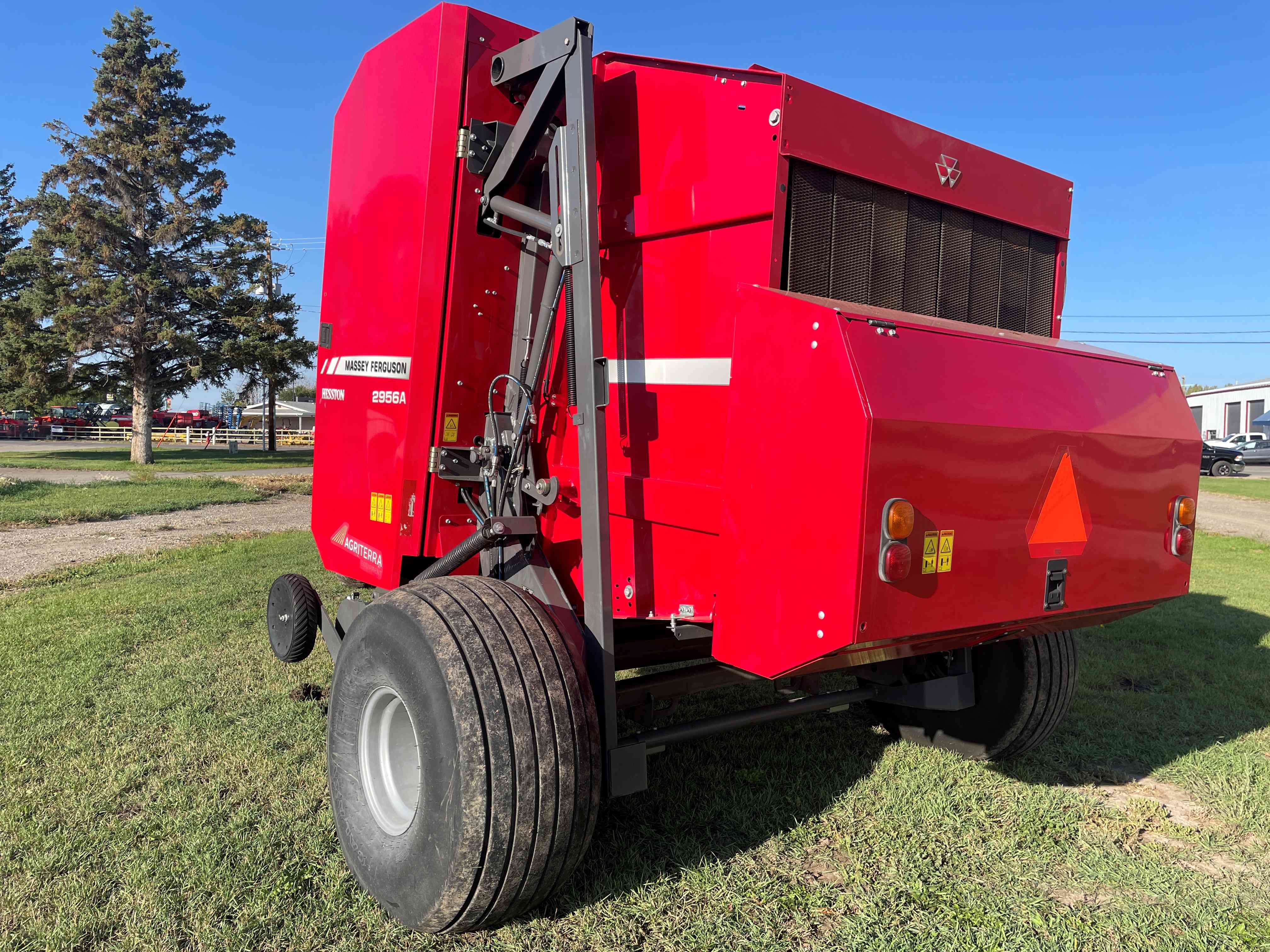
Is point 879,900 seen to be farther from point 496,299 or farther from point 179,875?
point 496,299

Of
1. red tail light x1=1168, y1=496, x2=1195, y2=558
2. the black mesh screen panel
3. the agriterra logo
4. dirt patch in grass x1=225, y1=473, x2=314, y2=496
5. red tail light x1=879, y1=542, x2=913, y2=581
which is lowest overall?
dirt patch in grass x1=225, y1=473, x2=314, y2=496

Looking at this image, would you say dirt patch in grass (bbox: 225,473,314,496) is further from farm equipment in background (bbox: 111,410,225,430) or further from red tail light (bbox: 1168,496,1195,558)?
farm equipment in background (bbox: 111,410,225,430)

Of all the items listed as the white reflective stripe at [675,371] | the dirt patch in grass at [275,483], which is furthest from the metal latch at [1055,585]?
the dirt patch in grass at [275,483]

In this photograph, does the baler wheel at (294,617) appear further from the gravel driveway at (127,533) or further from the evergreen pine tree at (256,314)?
the evergreen pine tree at (256,314)

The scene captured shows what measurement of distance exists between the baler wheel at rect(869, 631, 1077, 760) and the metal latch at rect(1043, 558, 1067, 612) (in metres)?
1.25

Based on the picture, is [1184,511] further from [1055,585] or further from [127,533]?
[127,533]

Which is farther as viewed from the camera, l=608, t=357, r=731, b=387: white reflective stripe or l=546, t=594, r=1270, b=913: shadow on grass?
l=546, t=594, r=1270, b=913: shadow on grass

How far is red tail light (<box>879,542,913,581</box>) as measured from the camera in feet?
7.34

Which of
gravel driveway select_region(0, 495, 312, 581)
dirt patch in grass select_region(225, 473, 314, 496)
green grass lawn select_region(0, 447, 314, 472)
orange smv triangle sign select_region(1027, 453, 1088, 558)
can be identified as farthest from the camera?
green grass lawn select_region(0, 447, 314, 472)

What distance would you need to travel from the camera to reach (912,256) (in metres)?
3.06

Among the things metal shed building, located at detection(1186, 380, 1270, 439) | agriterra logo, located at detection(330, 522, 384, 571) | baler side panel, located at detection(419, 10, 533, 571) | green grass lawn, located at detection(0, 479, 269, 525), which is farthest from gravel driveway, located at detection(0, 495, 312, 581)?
metal shed building, located at detection(1186, 380, 1270, 439)

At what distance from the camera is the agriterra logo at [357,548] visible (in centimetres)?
393

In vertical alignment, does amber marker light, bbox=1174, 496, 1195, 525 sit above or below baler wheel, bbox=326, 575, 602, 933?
above

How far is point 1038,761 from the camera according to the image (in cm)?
414
